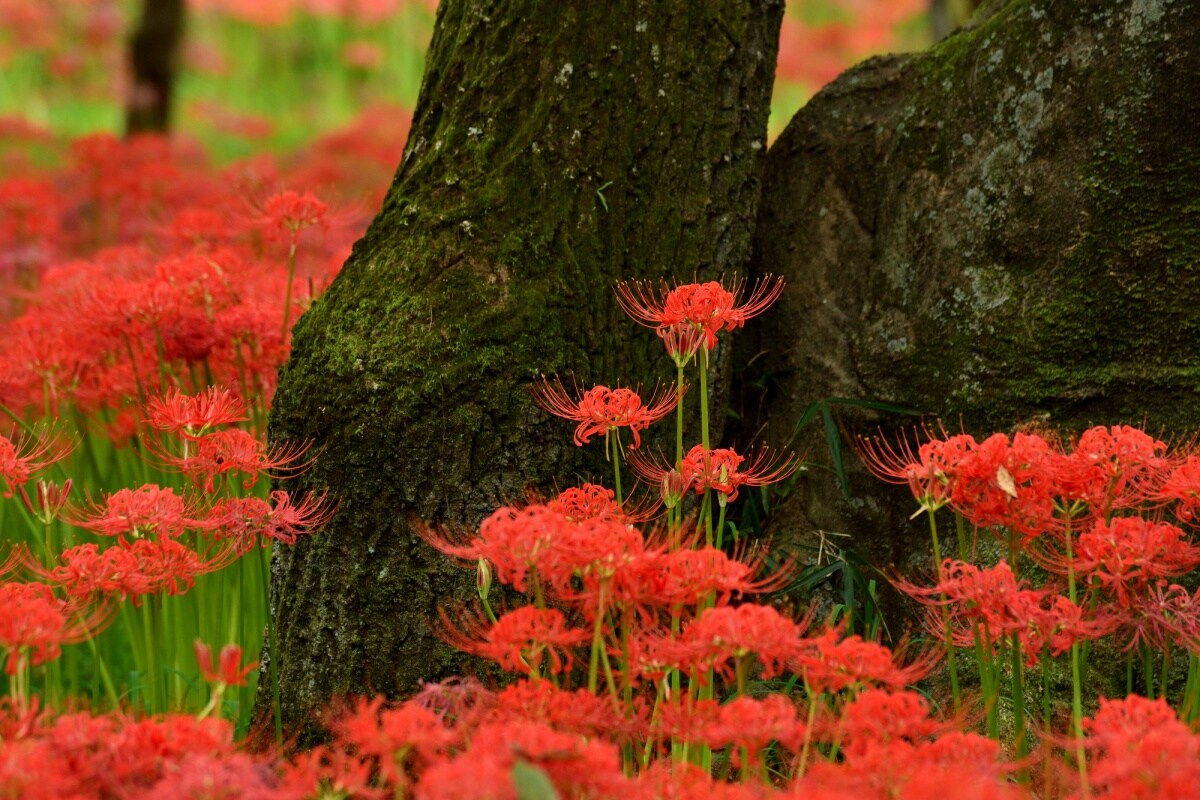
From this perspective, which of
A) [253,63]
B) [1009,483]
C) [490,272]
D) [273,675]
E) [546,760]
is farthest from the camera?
[253,63]

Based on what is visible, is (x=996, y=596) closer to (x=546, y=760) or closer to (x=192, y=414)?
(x=546, y=760)

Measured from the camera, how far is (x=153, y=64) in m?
7.52

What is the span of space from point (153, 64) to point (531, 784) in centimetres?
712

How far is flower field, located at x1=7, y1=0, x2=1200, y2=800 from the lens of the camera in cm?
149

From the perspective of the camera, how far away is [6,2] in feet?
39.9

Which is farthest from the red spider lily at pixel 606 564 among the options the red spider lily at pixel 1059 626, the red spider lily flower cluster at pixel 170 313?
the red spider lily flower cluster at pixel 170 313

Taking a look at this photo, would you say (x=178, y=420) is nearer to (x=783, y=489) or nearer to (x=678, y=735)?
(x=678, y=735)

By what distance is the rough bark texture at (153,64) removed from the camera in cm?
743

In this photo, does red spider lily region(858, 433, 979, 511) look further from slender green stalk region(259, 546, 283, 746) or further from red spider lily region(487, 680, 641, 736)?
slender green stalk region(259, 546, 283, 746)

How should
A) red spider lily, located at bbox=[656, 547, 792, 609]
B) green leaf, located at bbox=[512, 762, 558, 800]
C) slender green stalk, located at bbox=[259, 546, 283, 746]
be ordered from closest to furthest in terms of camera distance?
1. green leaf, located at bbox=[512, 762, 558, 800]
2. red spider lily, located at bbox=[656, 547, 792, 609]
3. slender green stalk, located at bbox=[259, 546, 283, 746]

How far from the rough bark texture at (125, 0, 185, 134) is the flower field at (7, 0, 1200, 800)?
381cm

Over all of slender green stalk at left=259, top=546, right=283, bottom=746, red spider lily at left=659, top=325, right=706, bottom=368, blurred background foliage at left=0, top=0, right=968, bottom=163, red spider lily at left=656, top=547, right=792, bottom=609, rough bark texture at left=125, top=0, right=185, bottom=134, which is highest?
blurred background foliage at left=0, top=0, right=968, bottom=163

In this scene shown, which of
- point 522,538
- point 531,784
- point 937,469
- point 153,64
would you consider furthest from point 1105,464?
point 153,64

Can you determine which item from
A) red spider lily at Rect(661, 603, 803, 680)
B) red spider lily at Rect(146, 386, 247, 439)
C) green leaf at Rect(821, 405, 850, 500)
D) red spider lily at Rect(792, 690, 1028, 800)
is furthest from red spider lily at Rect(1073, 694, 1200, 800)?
red spider lily at Rect(146, 386, 247, 439)
